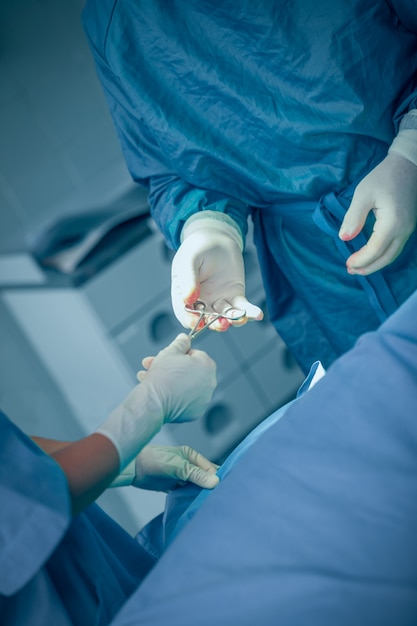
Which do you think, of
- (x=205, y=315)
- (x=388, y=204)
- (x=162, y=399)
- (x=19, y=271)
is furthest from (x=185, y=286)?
(x=19, y=271)

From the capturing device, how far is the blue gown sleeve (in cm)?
68

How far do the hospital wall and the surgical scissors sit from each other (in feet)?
3.78

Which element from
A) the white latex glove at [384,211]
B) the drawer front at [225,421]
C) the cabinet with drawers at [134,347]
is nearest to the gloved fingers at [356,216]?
the white latex glove at [384,211]

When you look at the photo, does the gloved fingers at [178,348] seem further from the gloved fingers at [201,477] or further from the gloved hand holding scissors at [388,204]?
the gloved hand holding scissors at [388,204]

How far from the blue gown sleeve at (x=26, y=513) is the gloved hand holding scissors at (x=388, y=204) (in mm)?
676

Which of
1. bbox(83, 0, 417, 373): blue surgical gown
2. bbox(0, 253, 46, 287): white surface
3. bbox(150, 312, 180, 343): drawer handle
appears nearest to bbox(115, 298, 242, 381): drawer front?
bbox(150, 312, 180, 343): drawer handle

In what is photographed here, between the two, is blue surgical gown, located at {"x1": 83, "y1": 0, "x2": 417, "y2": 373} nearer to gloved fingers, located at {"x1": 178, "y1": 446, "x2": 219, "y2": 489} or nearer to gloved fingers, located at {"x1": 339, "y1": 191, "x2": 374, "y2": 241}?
gloved fingers, located at {"x1": 339, "y1": 191, "x2": 374, "y2": 241}

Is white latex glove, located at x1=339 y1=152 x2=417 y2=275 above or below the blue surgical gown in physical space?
below

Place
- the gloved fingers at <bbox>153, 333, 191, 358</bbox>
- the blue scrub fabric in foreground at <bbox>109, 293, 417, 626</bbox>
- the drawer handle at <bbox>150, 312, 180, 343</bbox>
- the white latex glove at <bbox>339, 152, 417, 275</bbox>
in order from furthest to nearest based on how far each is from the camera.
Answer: the drawer handle at <bbox>150, 312, 180, 343</bbox> → the white latex glove at <bbox>339, 152, 417, 275</bbox> → the gloved fingers at <bbox>153, 333, 191, 358</bbox> → the blue scrub fabric in foreground at <bbox>109, 293, 417, 626</bbox>

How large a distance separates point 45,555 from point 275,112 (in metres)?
0.89

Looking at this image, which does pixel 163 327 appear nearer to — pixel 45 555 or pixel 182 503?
pixel 182 503

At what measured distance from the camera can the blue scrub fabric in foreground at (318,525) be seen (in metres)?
0.60

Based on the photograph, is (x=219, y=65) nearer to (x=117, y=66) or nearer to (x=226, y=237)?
(x=117, y=66)

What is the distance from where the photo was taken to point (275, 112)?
1.24 m
